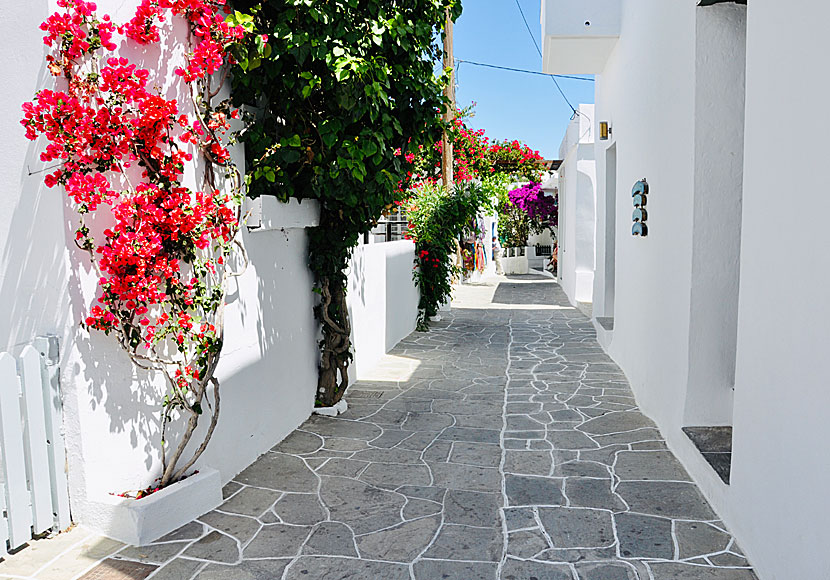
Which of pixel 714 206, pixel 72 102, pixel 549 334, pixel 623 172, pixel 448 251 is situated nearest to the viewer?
pixel 72 102

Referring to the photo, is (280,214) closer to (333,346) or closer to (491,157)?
(333,346)

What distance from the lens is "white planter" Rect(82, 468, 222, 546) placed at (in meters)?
3.62

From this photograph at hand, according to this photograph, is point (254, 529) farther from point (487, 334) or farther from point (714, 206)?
point (487, 334)

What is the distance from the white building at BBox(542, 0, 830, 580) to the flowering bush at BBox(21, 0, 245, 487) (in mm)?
2894

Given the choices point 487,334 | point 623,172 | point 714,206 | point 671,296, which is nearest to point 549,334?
point 487,334

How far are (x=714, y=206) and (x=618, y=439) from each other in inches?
76.7

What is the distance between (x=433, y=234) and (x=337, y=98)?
21.9 feet

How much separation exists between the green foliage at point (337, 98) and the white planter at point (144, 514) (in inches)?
83.7

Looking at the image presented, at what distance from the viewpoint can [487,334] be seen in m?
10.6

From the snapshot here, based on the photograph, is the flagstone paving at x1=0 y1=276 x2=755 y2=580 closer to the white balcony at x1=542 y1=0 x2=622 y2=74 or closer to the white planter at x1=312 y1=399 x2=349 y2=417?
the white planter at x1=312 y1=399 x2=349 y2=417

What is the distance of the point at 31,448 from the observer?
3.44m

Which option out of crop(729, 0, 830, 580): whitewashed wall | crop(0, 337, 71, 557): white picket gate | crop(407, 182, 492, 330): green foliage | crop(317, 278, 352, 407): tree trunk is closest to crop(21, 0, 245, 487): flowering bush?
crop(0, 337, 71, 557): white picket gate

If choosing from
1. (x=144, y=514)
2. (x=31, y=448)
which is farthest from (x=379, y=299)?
(x=31, y=448)

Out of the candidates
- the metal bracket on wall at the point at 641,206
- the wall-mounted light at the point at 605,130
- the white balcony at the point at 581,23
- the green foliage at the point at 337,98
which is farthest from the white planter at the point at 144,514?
the wall-mounted light at the point at 605,130
